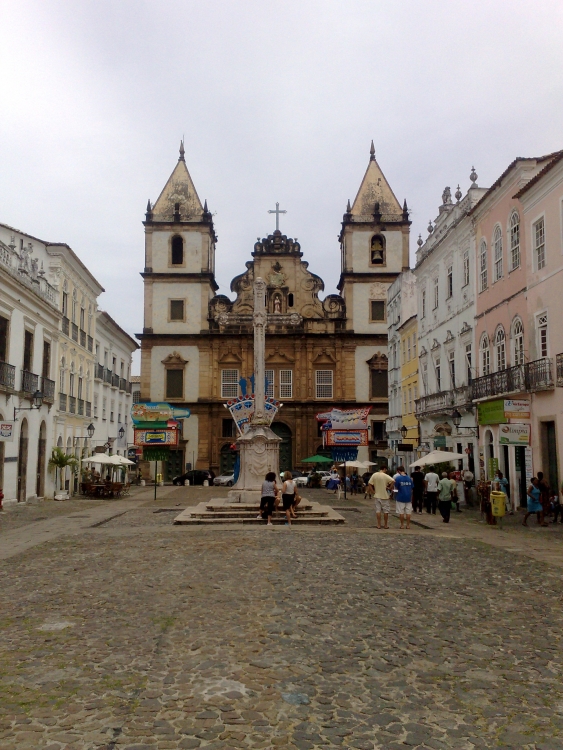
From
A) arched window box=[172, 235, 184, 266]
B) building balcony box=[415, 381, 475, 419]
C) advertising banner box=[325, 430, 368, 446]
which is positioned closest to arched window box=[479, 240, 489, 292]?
building balcony box=[415, 381, 475, 419]

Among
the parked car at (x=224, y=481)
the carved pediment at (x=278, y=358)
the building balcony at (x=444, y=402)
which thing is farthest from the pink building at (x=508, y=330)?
the carved pediment at (x=278, y=358)

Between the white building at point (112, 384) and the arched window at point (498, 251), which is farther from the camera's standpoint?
the white building at point (112, 384)

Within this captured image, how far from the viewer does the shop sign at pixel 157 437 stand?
4406cm

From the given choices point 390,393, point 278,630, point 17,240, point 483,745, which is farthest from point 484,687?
point 390,393

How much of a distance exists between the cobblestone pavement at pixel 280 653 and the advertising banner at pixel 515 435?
252 inches

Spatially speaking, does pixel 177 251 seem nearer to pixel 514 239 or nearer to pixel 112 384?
pixel 112 384

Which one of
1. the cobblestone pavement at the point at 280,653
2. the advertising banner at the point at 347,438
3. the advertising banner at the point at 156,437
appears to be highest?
the advertising banner at the point at 156,437

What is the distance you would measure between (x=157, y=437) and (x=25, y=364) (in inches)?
680

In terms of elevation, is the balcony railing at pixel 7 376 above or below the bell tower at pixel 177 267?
below

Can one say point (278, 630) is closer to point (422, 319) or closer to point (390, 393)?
point (422, 319)

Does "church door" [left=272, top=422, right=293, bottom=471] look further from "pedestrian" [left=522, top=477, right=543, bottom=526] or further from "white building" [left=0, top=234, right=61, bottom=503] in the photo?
"pedestrian" [left=522, top=477, right=543, bottom=526]

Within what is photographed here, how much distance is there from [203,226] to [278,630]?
1891 inches

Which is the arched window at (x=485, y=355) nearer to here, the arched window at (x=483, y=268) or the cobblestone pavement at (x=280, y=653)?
the arched window at (x=483, y=268)

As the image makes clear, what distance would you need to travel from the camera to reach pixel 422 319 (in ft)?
117
